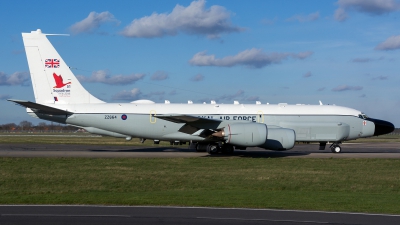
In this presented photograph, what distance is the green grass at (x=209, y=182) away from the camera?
14031mm

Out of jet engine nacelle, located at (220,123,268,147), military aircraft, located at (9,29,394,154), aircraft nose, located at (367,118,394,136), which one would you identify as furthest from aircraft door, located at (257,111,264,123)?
aircraft nose, located at (367,118,394,136)

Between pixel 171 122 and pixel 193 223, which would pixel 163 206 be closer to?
pixel 193 223

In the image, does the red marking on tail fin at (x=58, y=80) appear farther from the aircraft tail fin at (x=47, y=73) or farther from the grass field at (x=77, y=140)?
the grass field at (x=77, y=140)

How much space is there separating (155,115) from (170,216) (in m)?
21.7

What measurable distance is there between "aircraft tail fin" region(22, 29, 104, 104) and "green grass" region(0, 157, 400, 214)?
23.6 feet

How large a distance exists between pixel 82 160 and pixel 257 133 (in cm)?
1024

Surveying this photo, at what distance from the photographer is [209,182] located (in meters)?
18.8

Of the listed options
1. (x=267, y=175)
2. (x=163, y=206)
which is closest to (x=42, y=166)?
(x=267, y=175)

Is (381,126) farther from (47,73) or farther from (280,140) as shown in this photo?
(47,73)

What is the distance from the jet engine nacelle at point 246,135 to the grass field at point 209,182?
1.76 metres

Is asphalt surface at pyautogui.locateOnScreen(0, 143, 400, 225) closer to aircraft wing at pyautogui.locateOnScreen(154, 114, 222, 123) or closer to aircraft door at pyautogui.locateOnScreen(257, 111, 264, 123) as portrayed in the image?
aircraft wing at pyautogui.locateOnScreen(154, 114, 222, 123)

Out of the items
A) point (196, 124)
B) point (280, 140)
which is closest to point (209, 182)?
point (280, 140)

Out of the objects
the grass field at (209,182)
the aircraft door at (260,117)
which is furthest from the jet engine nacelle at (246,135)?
the aircraft door at (260,117)

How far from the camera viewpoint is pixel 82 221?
10477mm
